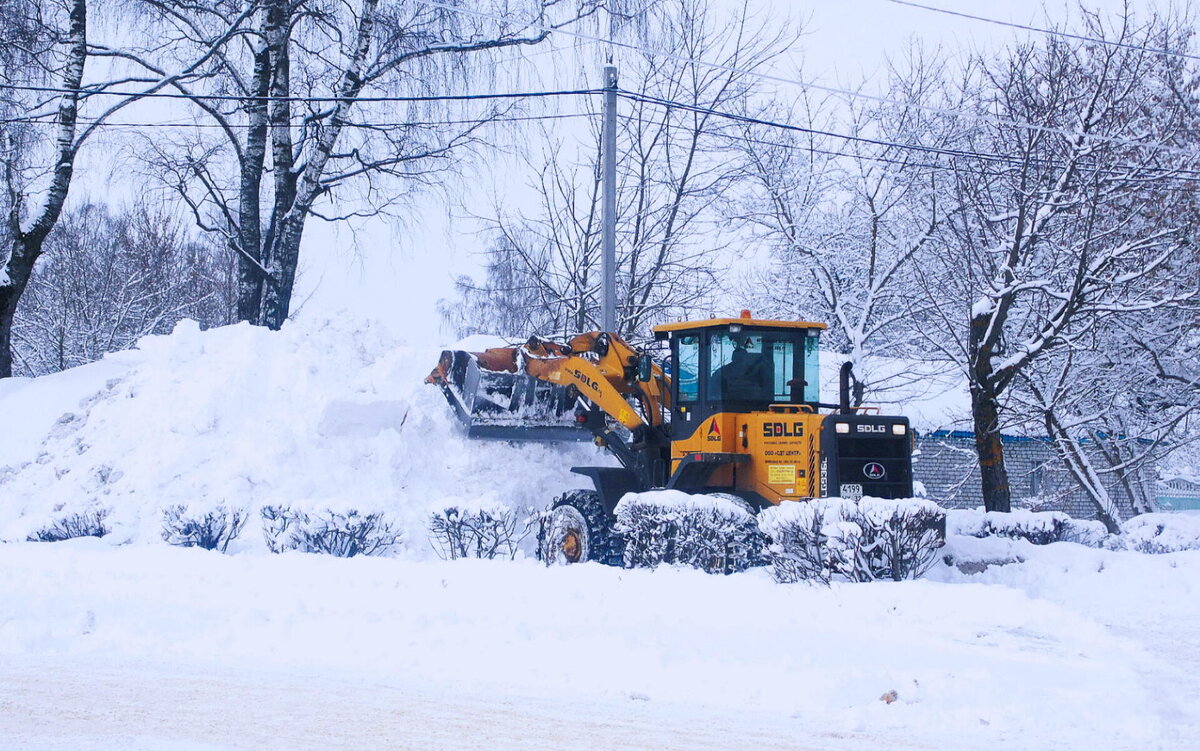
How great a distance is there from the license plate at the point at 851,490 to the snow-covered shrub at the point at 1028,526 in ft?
12.0

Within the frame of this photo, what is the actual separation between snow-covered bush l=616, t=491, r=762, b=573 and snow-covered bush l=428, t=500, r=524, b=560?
5.62 feet

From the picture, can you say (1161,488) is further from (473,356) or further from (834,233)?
(473,356)

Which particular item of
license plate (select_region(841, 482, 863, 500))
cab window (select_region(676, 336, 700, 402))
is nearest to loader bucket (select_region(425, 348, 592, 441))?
cab window (select_region(676, 336, 700, 402))

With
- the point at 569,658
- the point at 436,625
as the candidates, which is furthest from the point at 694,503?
the point at 569,658

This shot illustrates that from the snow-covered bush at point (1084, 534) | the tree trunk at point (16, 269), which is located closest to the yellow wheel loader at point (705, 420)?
the snow-covered bush at point (1084, 534)

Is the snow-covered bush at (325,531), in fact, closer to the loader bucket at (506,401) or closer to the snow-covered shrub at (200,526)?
the snow-covered shrub at (200,526)

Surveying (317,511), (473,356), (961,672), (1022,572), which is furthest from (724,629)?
(473,356)

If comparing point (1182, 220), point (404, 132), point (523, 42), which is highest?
point (523, 42)

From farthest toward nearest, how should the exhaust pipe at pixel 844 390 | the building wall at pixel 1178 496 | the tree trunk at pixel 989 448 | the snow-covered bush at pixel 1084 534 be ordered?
1. the building wall at pixel 1178 496
2. the tree trunk at pixel 989 448
3. the snow-covered bush at pixel 1084 534
4. the exhaust pipe at pixel 844 390

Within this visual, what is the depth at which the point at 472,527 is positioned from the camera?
44.3 ft

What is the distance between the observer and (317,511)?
13.5 metres

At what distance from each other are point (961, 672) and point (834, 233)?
13.7 meters

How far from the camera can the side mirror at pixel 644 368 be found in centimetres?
1414

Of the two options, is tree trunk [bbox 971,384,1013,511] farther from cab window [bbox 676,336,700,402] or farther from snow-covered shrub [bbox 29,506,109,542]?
snow-covered shrub [bbox 29,506,109,542]
